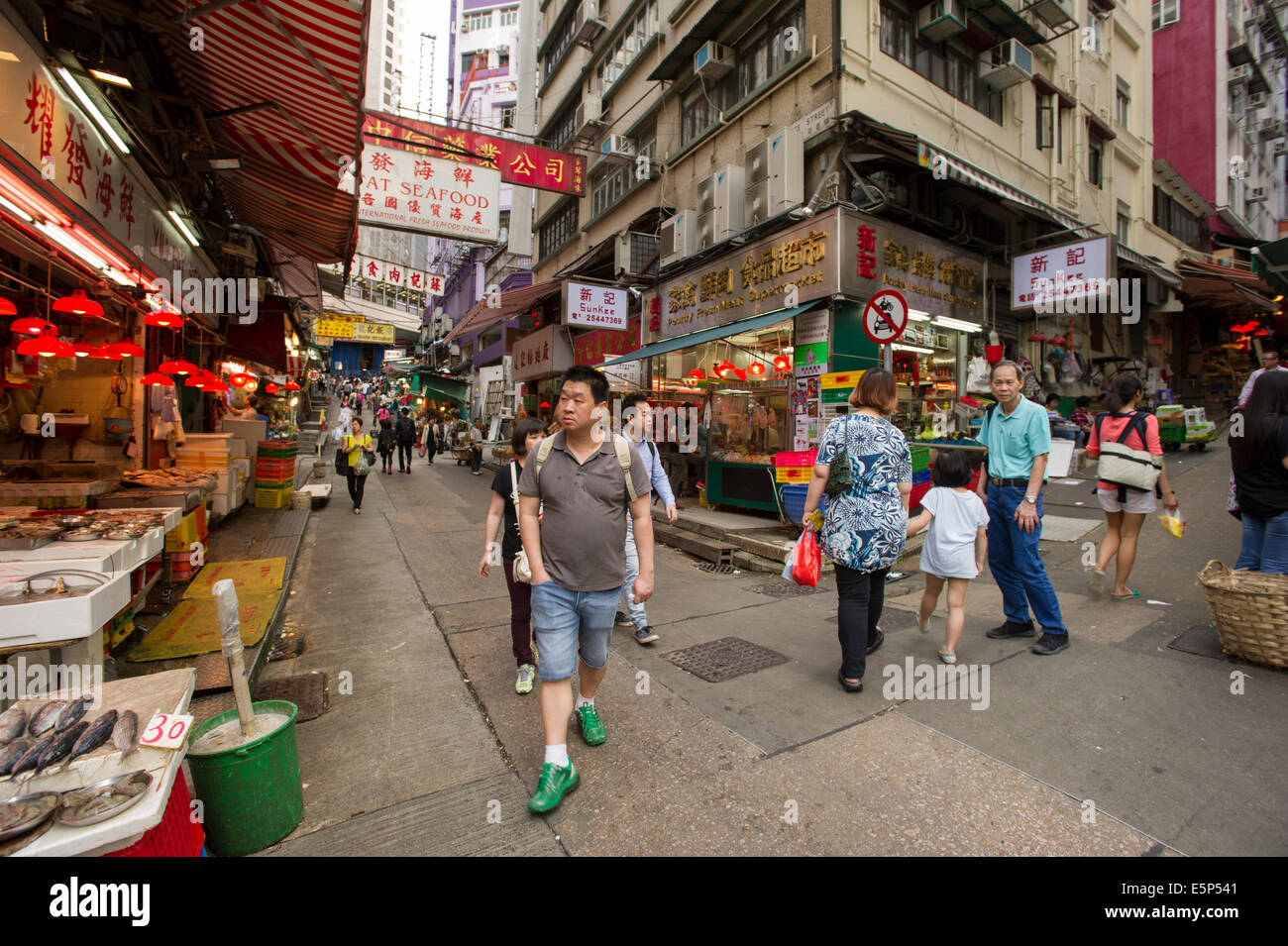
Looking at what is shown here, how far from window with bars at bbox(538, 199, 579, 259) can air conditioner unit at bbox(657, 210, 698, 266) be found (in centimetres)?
789

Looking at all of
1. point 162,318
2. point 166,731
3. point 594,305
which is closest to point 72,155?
point 162,318

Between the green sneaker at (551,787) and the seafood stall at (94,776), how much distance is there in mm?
1212

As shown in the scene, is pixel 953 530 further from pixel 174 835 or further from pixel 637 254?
pixel 637 254

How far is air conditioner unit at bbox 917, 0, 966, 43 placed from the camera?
9.77 metres

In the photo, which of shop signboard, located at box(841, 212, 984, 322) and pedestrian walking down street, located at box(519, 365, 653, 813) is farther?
shop signboard, located at box(841, 212, 984, 322)

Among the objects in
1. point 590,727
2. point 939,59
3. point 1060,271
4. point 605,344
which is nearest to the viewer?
point 590,727

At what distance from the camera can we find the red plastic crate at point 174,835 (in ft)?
5.48

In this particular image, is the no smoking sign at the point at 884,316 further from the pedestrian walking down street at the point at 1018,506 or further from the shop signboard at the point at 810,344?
the pedestrian walking down street at the point at 1018,506

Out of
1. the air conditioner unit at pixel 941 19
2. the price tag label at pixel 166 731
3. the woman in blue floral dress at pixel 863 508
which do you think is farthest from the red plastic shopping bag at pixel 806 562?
the air conditioner unit at pixel 941 19

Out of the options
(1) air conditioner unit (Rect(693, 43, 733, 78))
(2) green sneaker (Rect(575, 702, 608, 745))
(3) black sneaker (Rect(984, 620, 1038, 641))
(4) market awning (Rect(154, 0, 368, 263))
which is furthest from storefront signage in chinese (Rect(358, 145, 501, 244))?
(3) black sneaker (Rect(984, 620, 1038, 641))

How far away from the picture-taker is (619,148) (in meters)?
15.1

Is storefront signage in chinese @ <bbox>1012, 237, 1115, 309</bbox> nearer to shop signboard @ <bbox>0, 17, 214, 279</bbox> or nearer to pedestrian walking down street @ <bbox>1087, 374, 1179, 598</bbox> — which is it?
pedestrian walking down street @ <bbox>1087, 374, 1179, 598</bbox>

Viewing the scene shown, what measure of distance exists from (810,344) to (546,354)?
979cm
